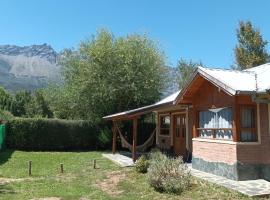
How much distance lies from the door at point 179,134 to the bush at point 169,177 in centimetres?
750

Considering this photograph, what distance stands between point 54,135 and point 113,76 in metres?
5.95

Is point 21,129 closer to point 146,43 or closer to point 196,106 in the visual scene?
point 146,43

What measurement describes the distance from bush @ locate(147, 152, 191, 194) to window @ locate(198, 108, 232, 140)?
2.11m

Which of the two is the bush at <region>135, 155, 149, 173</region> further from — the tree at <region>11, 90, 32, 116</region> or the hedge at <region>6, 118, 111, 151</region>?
the tree at <region>11, 90, 32, 116</region>

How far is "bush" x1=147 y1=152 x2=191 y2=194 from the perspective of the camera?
10513 millimetres

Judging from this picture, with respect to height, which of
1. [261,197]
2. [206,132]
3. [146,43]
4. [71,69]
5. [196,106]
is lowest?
[261,197]

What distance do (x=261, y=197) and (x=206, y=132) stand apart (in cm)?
446

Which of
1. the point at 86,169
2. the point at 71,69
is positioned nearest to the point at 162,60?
the point at 71,69

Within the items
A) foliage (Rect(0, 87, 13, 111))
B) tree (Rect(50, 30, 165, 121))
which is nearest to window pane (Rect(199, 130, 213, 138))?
tree (Rect(50, 30, 165, 121))

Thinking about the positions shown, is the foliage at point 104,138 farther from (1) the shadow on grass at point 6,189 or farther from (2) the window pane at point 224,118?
(2) the window pane at point 224,118

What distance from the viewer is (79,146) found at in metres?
27.0

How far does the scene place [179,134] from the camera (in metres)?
19.3

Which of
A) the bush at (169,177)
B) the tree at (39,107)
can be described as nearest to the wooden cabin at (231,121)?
the bush at (169,177)

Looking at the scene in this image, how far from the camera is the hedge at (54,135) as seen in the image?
991 inches
